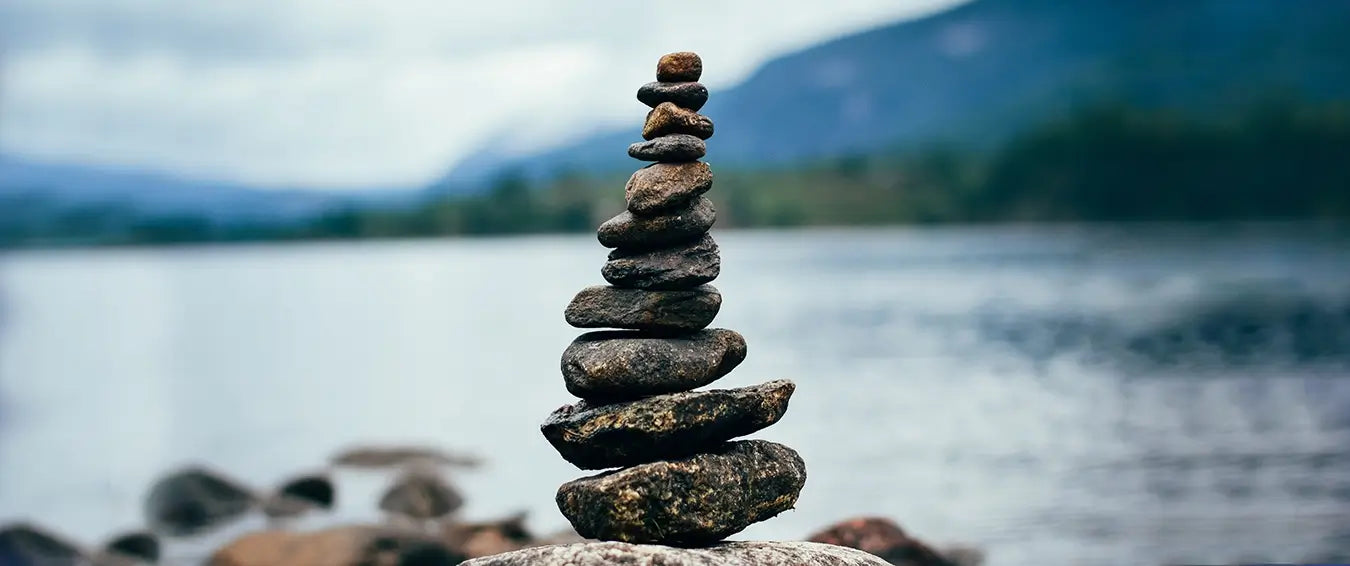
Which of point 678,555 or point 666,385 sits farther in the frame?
point 666,385

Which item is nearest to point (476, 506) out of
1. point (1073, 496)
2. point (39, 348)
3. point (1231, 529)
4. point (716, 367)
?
point (1073, 496)

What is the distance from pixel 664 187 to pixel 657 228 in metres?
0.43

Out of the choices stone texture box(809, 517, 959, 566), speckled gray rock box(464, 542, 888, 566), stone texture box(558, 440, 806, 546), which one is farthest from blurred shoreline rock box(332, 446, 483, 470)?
stone texture box(558, 440, 806, 546)

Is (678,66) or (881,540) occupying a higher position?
(678,66)

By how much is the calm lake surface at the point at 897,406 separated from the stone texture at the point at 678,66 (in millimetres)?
17329

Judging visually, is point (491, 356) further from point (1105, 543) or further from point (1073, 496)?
point (1105, 543)

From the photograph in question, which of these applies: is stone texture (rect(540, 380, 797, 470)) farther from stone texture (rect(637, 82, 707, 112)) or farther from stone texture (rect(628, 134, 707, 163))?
stone texture (rect(637, 82, 707, 112))

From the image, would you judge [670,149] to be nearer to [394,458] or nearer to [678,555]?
[678,555]

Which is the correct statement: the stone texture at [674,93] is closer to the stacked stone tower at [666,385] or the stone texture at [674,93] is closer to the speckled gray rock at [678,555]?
the stacked stone tower at [666,385]

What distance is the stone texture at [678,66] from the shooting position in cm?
1494

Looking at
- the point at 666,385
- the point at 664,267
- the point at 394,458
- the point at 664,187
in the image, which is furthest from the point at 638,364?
the point at 394,458

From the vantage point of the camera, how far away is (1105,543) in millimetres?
34281

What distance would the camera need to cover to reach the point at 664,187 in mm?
14523

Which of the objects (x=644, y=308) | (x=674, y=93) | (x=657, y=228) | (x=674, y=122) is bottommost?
(x=644, y=308)
